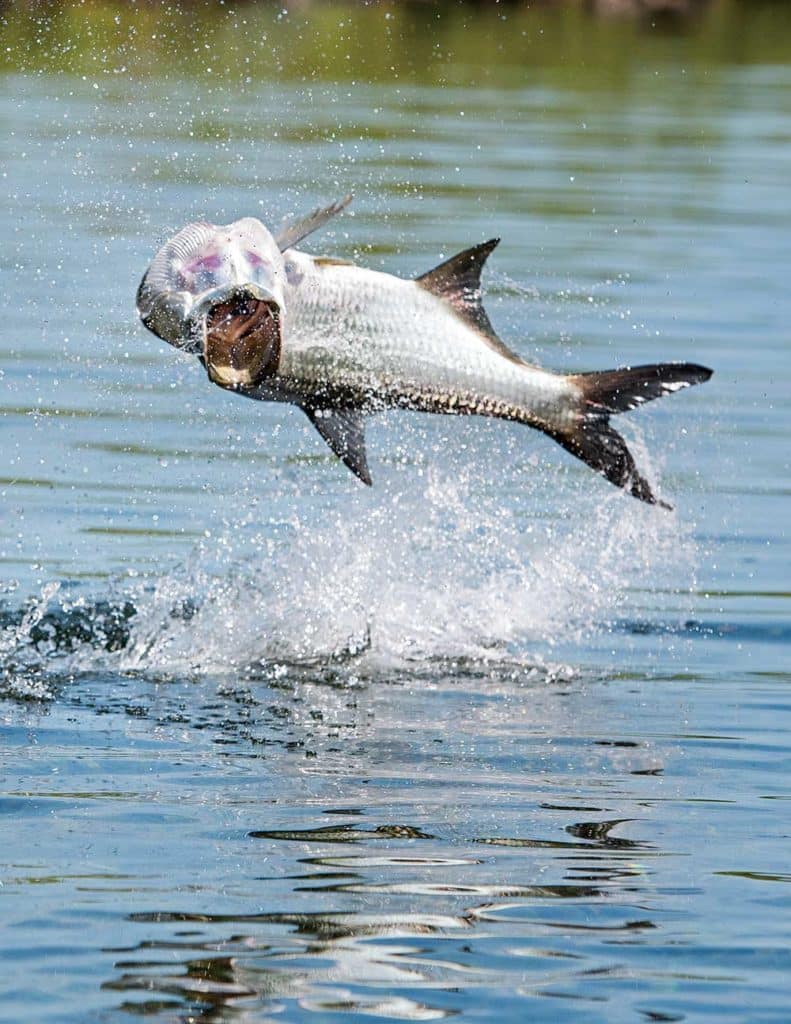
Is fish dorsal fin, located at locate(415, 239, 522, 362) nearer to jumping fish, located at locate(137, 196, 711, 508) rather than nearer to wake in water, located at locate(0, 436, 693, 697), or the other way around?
Result: jumping fish, located at locate(137, 196, 711, 508)

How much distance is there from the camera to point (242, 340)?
6219 millimetres

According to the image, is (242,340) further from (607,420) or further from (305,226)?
(607,420)

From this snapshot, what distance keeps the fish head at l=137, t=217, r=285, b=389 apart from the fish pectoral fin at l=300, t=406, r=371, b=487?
0.61 metres

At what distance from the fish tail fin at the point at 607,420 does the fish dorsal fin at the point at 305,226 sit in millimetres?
1078

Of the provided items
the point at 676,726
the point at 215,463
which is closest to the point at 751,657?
the point at 676,726

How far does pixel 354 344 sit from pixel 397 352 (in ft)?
0.59

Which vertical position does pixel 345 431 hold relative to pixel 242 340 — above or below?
below

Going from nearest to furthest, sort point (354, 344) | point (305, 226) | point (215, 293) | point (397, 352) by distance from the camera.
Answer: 1. point (215, 293)
2. point (305, 226)
3. point (354, 344)
4. point (397, 352)

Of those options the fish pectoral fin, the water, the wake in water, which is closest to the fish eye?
the fish pectoral fin

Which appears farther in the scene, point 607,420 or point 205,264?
point 607,420

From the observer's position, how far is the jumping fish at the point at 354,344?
6.11m

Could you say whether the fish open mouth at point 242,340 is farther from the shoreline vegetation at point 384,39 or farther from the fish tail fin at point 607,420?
the shoreline vegetation at point 384,39

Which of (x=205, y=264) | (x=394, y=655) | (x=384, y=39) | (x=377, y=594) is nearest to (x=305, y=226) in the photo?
(x=205, y=264)

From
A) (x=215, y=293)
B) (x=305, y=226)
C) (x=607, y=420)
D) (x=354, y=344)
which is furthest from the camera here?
(x=607, y=420)
